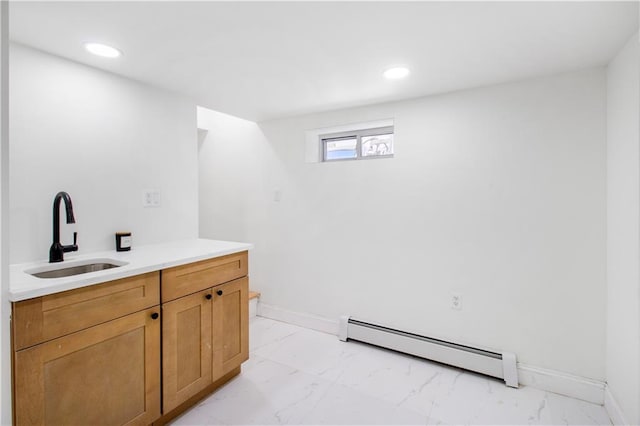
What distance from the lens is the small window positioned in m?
2.81

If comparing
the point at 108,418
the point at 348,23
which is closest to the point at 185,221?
the point at 108,418

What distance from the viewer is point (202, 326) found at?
6.25 ft

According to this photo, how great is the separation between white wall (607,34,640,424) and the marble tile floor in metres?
0.35

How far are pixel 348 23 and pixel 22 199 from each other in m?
1.86

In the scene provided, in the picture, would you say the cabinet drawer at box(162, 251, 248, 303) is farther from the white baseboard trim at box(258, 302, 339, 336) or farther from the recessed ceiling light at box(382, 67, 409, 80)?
the recessed ceiling light at box(382, 67, 409, 80)

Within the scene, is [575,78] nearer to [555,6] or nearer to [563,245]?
[555,6]

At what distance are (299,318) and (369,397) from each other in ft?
4.01

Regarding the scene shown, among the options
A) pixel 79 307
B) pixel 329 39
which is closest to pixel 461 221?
pixel 329 39

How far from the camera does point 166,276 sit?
1.72m

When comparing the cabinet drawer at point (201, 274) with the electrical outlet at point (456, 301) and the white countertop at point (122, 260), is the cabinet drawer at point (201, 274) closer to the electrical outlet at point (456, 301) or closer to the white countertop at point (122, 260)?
the white countertop at point (122, 260)

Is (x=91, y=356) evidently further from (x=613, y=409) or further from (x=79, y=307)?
(x=613, y=409)

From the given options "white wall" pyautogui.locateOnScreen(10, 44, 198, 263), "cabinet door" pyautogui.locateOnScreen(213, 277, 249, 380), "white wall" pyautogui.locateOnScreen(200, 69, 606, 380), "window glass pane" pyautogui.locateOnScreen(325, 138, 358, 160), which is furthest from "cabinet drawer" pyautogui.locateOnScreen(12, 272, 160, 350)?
"window glass pane" pyautogui.locateOnScreen(325, 138, 358, 160)

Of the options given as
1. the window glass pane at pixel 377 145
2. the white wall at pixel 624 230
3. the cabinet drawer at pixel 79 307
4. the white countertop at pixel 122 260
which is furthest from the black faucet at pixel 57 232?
the white wall at pixel 624 230

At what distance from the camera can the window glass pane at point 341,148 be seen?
2.97 meters
